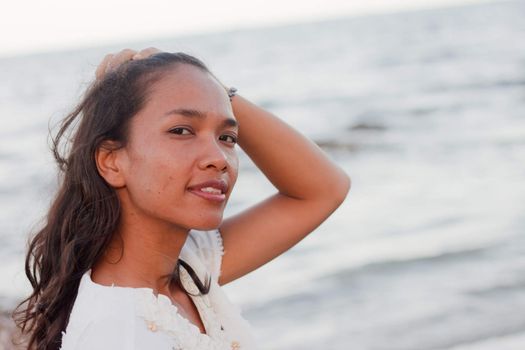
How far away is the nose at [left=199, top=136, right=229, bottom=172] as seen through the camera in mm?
2266

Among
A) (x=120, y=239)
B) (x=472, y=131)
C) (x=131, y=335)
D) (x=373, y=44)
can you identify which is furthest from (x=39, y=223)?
(x=373, y=44)

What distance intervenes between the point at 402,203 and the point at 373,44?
124ft

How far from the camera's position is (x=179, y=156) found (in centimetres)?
225

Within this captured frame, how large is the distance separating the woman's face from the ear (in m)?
0.02

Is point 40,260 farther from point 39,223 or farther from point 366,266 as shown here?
point 366,266

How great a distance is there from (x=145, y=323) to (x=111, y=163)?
47 cm

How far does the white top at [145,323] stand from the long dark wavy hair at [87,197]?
8 centimetres

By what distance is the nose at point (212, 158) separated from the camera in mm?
2266

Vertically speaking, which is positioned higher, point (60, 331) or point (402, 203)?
point (402, 203)

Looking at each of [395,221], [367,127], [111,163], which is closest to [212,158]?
[111,163]

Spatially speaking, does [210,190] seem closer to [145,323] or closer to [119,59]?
[145,323]

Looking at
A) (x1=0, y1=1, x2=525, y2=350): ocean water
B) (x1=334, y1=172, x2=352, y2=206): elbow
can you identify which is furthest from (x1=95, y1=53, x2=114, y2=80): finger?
(x1=334, y1=172, x2=352, y2=206): elbow

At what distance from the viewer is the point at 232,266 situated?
2842mm

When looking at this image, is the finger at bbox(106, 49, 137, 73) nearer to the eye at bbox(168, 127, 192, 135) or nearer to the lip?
the eye at bbox(168, 127, 192, 135)
